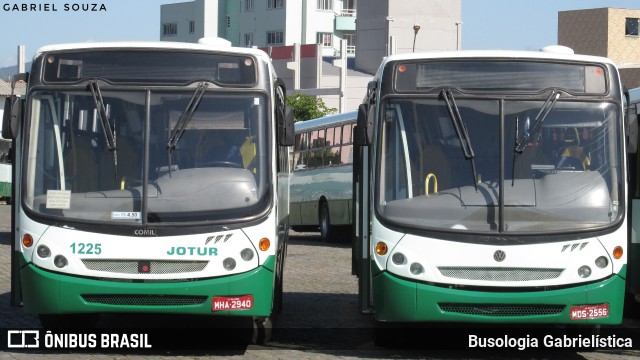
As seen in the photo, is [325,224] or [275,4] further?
[275,4]

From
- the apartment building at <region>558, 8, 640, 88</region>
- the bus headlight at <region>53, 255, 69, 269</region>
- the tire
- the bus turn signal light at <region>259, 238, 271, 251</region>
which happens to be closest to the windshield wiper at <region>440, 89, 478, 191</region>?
the bus turn signal light at <region>259, 238, 271, 251</region>

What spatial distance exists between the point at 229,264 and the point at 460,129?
7.56ft

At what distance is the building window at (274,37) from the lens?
98.6 metres

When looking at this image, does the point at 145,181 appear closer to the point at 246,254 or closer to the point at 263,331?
the point at 246,254

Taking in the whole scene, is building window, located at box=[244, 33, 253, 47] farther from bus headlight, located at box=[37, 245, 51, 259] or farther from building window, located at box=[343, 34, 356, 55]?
bus headlight, located at box=[37, 245, 51, 259]

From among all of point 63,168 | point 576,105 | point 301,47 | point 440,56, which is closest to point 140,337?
point 63,168

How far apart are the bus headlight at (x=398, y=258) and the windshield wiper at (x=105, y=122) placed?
251 centimetres

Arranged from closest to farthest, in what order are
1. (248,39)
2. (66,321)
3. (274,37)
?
(66,321), (274,37), (248,39)

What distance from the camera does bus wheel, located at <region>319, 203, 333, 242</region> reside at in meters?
28.5

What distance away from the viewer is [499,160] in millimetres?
10547

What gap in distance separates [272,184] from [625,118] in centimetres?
316

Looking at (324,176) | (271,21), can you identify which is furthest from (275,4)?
(324,176)

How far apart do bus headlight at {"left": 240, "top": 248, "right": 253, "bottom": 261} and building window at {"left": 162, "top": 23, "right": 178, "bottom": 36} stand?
101 metres

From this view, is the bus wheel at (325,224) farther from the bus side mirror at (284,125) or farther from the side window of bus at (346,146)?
the bus side mirror at (284,125)
